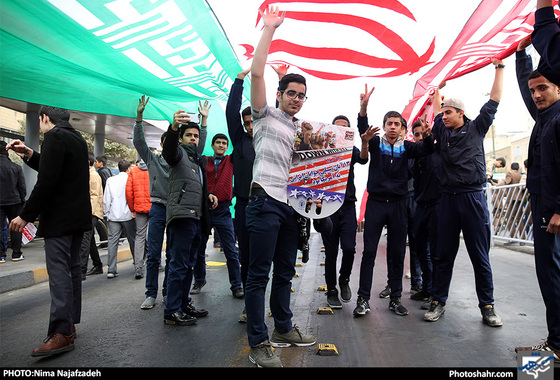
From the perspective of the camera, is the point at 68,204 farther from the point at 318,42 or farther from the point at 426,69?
the point at 426,69

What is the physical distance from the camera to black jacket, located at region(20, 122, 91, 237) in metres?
3.01

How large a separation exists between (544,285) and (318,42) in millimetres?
3607

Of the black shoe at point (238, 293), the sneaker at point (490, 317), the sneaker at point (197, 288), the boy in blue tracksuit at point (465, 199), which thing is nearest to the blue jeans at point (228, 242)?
the black shoe at point (238, 293)

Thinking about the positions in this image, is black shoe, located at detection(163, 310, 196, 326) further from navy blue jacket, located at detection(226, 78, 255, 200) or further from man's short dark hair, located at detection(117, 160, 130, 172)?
man's short dark hair, located at detection(117, 160, 130, 172)

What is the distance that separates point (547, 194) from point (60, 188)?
3.90 metres

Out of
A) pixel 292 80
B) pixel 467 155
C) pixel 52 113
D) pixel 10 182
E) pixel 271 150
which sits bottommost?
pixel 10 182

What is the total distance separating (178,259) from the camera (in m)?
3.75

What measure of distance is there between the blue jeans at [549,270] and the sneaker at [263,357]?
2024mm

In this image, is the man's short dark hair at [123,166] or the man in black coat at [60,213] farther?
the man's short dark hair at [123,166]

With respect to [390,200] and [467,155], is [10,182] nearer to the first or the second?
[390,200]

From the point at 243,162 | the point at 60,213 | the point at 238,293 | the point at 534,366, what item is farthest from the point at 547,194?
the point at 60,213

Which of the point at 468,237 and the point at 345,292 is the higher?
the point at 468,237

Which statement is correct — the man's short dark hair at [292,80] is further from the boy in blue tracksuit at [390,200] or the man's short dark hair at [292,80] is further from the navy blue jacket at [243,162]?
the boy in blue tracksuit at [390,200]

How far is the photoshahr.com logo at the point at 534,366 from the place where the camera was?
2304mm
